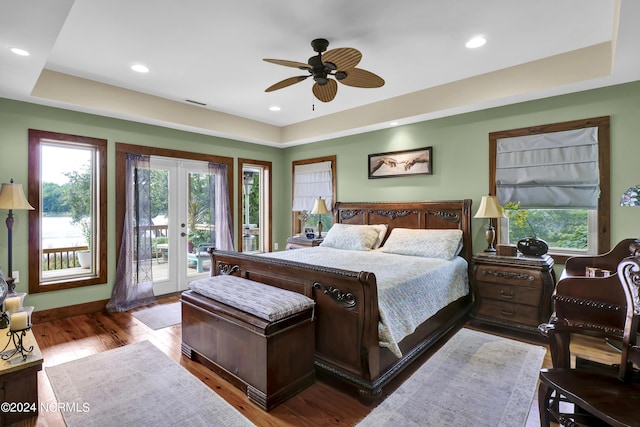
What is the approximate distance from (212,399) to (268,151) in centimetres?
476

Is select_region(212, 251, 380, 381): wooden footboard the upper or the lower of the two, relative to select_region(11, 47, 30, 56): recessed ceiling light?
lower

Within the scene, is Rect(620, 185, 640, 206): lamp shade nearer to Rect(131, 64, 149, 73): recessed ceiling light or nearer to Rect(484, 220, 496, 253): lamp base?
Rect(484, 220, 496, 253): lamp base

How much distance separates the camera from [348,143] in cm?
544

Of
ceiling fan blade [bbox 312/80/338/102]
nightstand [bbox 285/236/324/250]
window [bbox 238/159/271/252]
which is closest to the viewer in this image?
ceiling fan blade [bbox 312/80/338/102]

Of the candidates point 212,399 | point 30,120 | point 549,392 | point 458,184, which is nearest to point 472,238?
point 458,184

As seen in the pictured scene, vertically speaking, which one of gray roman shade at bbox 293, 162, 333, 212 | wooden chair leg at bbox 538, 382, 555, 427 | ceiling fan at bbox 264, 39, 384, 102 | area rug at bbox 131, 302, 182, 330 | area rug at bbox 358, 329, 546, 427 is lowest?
area rug at bbox 358, 329, 546, 427

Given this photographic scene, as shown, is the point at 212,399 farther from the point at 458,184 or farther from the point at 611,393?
the point at 458,184

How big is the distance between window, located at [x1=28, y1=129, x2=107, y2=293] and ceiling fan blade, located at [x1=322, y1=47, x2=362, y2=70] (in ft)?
11.1

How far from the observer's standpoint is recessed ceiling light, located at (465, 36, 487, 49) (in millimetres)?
2854

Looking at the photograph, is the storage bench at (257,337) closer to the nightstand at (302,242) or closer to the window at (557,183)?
the nightstand at (302,242)

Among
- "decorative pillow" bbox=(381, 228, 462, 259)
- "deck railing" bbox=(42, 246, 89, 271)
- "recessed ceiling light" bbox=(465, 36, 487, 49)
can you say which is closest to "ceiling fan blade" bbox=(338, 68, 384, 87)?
"recessed ceiling light" bbox=(465, 36, 487, 49)

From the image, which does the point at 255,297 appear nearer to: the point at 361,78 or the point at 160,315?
the point at 361,78

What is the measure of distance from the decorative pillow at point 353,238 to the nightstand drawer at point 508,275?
4.58ft

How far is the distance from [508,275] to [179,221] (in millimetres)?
4569
